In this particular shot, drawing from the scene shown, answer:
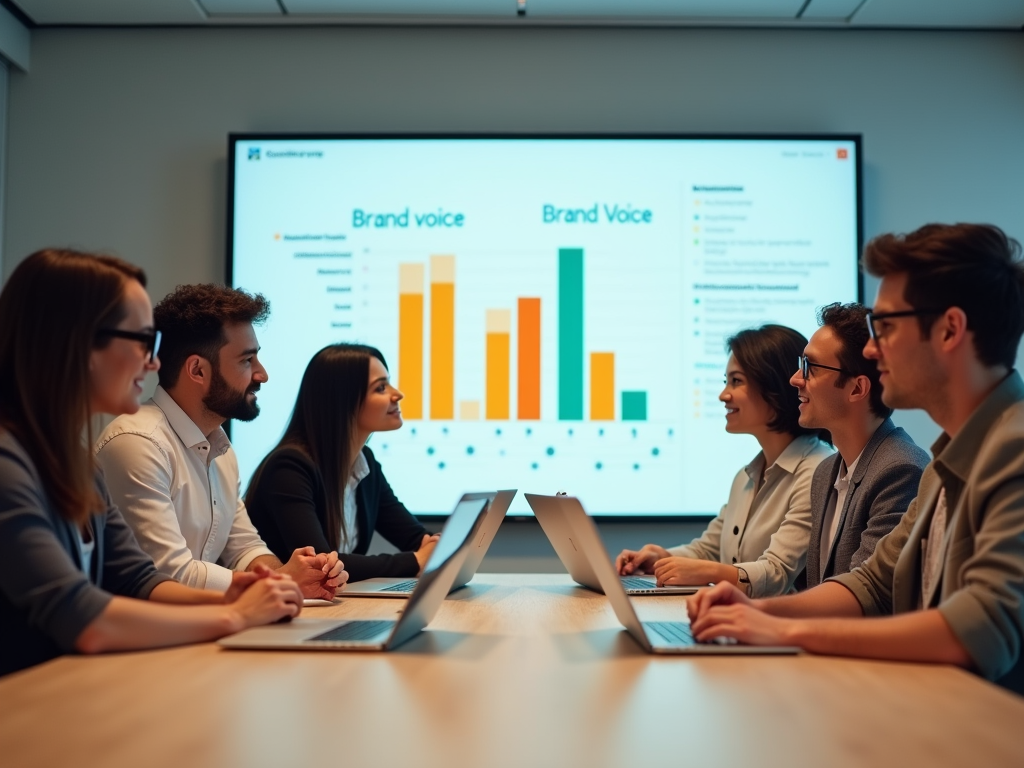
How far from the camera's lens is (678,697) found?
3.96 feet

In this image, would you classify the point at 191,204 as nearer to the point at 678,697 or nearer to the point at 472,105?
the point at 472,105

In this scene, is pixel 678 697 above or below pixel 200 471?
below

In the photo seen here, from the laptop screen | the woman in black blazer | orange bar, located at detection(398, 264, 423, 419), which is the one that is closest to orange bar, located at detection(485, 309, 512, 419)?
orange bar, located at detection(398, 264, 423, 419)

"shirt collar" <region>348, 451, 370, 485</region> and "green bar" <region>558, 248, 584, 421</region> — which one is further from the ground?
"green bar" <region>558, 248, 584, 421</region>

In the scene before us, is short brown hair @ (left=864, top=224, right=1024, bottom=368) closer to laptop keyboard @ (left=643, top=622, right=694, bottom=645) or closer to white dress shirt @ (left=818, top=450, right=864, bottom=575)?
laptop keyboard @ (left=643, top=622, right=694, bottom=645)

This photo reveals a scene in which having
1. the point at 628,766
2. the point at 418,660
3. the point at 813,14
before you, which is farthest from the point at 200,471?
the point at 813,14

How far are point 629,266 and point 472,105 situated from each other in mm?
988

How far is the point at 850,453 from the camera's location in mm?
2582

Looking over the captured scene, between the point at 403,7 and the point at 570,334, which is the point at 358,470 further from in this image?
the point at 403,7

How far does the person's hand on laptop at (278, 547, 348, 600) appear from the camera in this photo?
7.17ft

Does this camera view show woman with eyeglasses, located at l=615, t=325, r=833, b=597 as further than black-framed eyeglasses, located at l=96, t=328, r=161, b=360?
Yes

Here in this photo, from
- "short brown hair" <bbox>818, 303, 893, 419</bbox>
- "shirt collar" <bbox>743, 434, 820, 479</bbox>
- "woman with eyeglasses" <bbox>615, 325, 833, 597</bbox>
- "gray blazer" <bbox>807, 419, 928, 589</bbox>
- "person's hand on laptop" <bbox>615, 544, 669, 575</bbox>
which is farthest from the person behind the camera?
"shirt collar" <bbox>743, 434, 820, 479</bbox>

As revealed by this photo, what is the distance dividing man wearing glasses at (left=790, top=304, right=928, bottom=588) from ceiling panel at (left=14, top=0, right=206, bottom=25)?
9.71 feet

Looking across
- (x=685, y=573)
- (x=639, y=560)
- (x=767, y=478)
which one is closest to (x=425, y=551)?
(x=639, y=560)
